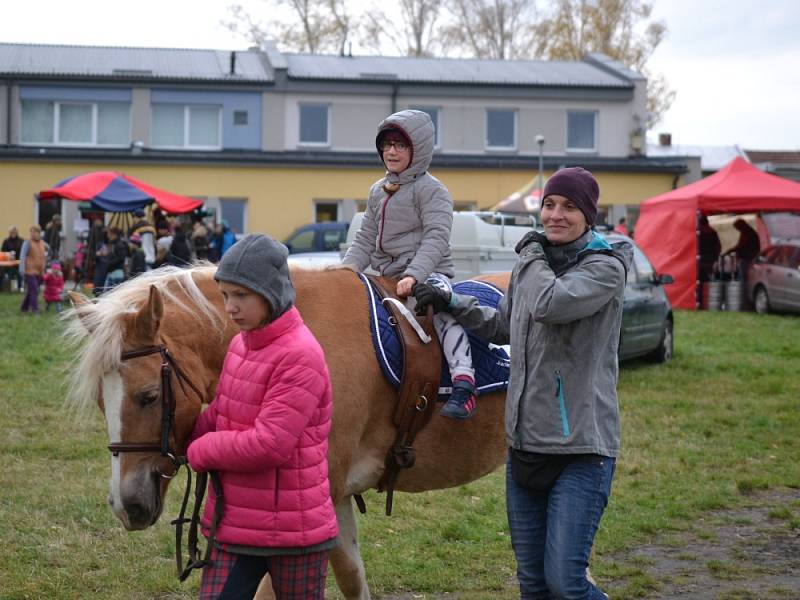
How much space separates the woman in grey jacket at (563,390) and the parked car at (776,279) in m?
19.0

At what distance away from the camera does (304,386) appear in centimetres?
338

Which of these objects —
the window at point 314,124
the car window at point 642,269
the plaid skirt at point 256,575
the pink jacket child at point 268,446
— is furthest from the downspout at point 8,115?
the plaid skirt at point 256,575

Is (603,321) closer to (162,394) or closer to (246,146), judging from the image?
(162,394)

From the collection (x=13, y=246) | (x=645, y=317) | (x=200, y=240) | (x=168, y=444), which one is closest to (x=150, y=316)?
(x=168, y=444)

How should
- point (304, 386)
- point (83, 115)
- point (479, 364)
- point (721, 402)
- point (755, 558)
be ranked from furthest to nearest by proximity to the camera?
1. point (83, 115)
2. point (721, 402)
3. point (755, 558)
4. point (479, 364)
5. point (304, 386)

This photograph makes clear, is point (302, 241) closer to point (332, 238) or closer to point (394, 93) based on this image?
point (332, 238)

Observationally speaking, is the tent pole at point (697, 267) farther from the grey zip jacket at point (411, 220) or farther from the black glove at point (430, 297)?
the black glove at point (430, 297)

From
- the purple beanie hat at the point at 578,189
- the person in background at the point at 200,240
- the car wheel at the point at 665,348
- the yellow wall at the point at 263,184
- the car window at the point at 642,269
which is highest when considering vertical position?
the yellow wall at the point at 263,184

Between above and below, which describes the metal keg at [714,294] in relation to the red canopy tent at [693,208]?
below

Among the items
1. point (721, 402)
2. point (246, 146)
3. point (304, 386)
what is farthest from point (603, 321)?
point (246, 146)

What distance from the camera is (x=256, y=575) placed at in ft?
11.5

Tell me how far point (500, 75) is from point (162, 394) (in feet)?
120

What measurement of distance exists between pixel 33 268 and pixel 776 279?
1496 cm

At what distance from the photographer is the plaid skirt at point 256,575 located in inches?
135
